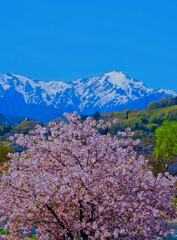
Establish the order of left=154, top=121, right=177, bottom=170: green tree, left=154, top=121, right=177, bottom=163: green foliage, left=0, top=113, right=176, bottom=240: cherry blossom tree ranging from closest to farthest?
left=0, top=113, right=176, bottom=240: cherry blossom tree → left=154, top=121, right=177, bottom=170: green tree → left=154, top=121, right=177, bottom=163: green foliage

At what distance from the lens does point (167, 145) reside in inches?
6289

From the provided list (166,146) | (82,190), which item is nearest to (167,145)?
(166,146)

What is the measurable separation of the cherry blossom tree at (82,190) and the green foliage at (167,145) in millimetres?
129290

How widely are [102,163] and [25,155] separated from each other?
3.78 metres

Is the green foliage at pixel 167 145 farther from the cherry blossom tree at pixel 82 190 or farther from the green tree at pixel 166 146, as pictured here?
the cherry blossom tree at pixel 82 190

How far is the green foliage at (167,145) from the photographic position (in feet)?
517

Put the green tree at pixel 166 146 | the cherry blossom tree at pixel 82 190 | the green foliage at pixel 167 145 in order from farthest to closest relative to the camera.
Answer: the green foliage at pixel 167 145
the green tree at pixel 166 146
the cherry blossom tree at pixel 82 190

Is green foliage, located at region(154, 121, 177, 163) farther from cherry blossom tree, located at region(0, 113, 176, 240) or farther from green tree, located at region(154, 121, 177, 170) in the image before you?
cherry blossom tree, located at region(0, 113, 176, 240)

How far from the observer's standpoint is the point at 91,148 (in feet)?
86.8

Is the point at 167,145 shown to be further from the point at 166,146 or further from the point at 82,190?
the point at 82,190

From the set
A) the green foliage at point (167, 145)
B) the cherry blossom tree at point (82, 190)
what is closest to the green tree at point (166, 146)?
the green foliage at point (167, 145)

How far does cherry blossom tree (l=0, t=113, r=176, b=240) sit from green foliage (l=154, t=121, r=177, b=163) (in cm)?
12929

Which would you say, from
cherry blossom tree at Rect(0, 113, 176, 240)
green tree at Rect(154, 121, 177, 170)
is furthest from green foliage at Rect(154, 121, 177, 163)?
cherry blossom tree at Rect(0, 113, 176, 240)

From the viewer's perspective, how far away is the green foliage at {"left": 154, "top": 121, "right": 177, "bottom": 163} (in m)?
158
